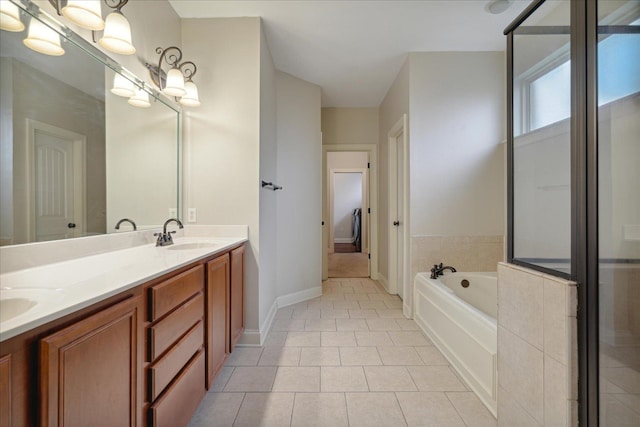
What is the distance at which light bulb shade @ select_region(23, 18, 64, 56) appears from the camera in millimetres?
1018

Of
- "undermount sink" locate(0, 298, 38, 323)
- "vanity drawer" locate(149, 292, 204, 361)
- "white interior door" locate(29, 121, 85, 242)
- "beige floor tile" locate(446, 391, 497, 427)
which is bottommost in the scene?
"beige floor tile" locate(446, 391, 497, 427)

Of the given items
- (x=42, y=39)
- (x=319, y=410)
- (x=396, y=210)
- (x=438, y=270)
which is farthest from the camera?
(x=396, y=210)

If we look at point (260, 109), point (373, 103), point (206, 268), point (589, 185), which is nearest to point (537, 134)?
point (589, 185)

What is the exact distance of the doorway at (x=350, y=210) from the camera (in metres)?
4.18

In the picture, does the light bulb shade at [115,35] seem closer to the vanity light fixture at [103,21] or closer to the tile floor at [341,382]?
the vanity light fixture at [103,21]

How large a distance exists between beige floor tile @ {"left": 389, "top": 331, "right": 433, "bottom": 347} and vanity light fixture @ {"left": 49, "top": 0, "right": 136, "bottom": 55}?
263cm

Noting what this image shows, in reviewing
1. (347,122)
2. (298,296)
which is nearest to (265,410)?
(298,296)

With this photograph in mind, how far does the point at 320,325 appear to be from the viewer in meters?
2.51

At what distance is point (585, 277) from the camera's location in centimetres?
89

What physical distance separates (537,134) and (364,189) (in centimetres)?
546

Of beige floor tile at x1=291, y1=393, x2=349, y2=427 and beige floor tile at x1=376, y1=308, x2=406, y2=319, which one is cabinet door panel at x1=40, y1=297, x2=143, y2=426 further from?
beige floor tile at x1=376, y1=308, x2=406, y2=319

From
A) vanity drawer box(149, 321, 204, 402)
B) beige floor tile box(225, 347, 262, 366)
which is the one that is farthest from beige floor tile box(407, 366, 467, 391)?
vanity drawer box(149, 321, 204, 402)

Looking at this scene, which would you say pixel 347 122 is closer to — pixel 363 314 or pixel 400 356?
pixel 363 314

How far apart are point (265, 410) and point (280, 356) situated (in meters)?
0.53
